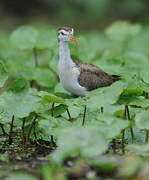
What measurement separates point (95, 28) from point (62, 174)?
7722 mm

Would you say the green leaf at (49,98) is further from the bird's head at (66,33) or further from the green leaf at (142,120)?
the bird's head at (66,33)

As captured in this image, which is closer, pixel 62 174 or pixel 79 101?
pixel 62 174

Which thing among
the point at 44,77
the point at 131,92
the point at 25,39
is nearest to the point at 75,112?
the point at 131,92

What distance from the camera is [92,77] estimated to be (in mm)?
6484

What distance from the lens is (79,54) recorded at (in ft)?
23.3

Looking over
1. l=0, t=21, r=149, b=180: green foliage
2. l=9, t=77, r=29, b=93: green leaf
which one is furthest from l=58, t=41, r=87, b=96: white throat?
l=9, t=77, r=29, b=93: green leaf

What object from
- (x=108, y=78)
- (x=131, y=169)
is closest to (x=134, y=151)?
(x=131, y=169)

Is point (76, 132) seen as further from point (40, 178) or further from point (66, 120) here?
point (66, 120)

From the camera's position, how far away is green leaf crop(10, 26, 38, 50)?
693cm

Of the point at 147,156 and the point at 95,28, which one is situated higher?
the point at 95,28

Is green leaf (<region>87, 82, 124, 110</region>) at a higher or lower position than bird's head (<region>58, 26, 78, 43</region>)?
lower

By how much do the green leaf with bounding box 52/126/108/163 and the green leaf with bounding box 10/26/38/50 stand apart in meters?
2.83

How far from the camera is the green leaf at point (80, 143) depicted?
4070 millimetres

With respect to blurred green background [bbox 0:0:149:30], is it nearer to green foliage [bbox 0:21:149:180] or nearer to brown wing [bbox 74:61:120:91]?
green foliage [bbox 0:21:149:180]
